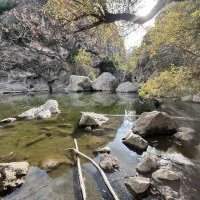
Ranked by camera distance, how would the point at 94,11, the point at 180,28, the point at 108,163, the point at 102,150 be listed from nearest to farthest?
the point at 94,11 → the point at 108,163 → the point at 102,150 → the point at 180,28

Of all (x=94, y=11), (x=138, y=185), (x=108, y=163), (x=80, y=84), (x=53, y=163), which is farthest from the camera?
(x=80, y=84)

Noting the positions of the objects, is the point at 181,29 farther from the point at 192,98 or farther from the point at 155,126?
the point at 192,98

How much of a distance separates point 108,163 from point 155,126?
225 inches

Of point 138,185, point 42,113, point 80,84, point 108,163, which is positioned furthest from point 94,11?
point 80,84

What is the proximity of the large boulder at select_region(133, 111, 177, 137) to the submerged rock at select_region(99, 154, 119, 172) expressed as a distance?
4.50 meters

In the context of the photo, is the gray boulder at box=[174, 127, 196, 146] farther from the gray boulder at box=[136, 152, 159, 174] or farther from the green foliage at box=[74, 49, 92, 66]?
the green foliage at box=[74, 49, 92, 66]

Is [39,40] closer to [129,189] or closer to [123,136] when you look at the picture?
[123,136]

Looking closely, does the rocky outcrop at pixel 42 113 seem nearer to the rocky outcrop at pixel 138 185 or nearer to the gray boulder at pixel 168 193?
the rocky outcrop at pixel 138 185

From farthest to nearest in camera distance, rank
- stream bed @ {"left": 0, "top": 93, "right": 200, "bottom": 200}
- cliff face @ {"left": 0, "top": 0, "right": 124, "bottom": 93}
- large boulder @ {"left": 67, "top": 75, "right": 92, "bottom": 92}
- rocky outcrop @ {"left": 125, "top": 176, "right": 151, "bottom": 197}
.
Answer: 1. cliff face @ {"left": 0, "top": 0, "right": 124, "bottom": 93}
2. large boulder @ {"left": 67, "top": 75, "right": 92, "bottom": 92}
3. stream bed @ {"left": 0, "top": 93, "right": 200, "bottom": 200}
4. rocky outcrop @ {"left": 125, "top": 176, "right": 151, "bottom": 197}

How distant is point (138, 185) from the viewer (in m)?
9.14

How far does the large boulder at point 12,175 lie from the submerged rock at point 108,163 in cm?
325

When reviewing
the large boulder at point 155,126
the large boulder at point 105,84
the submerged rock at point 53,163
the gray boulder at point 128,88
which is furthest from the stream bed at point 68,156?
the large boulder at point 105,84

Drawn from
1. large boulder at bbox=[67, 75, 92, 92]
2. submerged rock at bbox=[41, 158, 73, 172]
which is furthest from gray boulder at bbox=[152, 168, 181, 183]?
large boulder at bbox=[67, 75, 92, 92]

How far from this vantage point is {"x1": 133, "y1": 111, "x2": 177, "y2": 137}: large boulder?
15812mm
